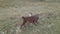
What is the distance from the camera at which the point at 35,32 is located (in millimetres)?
6055

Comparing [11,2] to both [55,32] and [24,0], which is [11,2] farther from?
[55,32]

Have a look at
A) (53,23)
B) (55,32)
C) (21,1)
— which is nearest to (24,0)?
(21,1)

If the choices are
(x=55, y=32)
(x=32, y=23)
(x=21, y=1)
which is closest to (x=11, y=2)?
(x=21, y=1)

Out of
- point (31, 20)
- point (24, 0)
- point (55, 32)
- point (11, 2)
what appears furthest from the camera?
point (24, 0)

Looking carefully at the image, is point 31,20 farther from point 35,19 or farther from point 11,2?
point 11,2

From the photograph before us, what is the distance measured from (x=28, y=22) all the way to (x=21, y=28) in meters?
0.38

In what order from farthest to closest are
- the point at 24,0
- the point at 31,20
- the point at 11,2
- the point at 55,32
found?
the point at 24,0 → the point at 11,2 → the point at 31,20 → the point at 55,32

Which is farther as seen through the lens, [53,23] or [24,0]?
[24,0]

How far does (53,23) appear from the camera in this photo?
6848mm

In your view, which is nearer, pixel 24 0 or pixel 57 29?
pixel 57 29

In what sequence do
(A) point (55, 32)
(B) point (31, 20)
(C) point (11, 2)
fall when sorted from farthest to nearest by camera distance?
1. (C) point (11, 2)
2. (B) point (31, 20)
3. (A) point (55, 32)

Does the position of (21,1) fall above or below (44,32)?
below

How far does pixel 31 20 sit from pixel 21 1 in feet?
22.1

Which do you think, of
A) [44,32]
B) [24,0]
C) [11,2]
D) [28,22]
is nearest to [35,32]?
[44,32]
